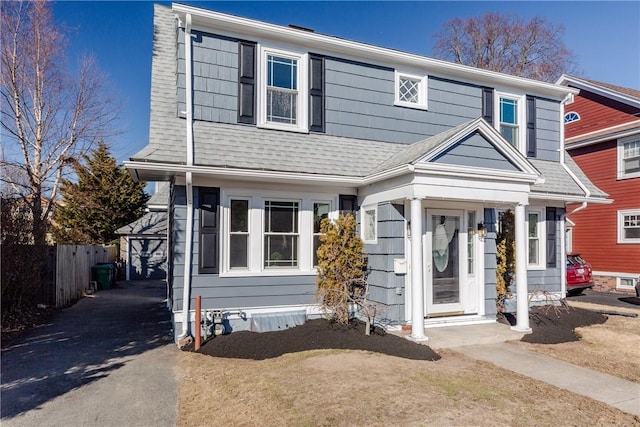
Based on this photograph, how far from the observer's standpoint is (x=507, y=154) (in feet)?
23.4

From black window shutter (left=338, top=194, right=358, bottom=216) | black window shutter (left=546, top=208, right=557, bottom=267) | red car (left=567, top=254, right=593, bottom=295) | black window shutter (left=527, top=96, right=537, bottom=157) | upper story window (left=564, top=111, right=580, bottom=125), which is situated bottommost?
red car (left=567, top=254, right=593, bottom=295)

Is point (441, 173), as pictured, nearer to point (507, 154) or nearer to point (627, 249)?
point (507, 154)

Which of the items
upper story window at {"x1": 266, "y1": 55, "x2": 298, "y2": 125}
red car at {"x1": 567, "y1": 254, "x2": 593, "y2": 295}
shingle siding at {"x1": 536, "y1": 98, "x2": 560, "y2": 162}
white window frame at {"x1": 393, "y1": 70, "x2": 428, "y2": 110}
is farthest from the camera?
red car at {"x1": 567, "y1": 254, "x2": 593, "y2": 295}

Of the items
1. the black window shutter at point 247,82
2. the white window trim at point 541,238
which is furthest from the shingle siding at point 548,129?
the black window shutter at point 247,82

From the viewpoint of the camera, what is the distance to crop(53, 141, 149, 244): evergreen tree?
785 inches

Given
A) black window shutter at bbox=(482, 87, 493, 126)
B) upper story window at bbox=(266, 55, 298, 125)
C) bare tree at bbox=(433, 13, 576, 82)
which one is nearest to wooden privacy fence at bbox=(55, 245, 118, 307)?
upper story window at bbox=(266, 55, 298, 125)

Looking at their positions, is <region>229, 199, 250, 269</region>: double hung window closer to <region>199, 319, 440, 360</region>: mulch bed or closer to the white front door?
<region>199, 319, 440, 360</region>: mulch bed

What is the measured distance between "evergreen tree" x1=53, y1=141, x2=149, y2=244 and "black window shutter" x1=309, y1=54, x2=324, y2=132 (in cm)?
1513

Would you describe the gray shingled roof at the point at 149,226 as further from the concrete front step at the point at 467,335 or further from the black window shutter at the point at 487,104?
the concrete front step at the point at 467,335

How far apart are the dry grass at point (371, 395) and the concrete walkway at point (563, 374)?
0.79ft

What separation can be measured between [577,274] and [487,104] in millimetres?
7432

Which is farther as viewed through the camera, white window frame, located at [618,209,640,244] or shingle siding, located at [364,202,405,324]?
white window frame, located at [618,209,640,244]

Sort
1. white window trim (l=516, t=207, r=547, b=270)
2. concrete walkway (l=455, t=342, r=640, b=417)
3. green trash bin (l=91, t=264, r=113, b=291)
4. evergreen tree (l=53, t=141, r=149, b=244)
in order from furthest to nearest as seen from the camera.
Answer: evergreen tree (l=53, t=141, r=149, b=244)
green trash bin (l=91, t=264, r=113, b=291)
white window trim (l=516, t=207, r=547, b=270)
concrete walkway (l=455, t=342, r=640, b=417)

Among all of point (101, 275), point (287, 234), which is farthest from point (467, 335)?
point (101, 275)
